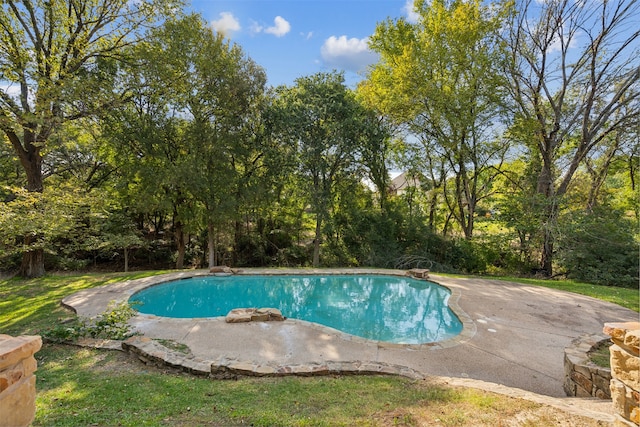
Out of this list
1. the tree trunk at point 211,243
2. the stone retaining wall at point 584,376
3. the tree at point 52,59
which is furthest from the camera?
the tree trunk at point 211,243

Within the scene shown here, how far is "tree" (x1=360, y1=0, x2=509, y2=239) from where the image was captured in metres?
11.0

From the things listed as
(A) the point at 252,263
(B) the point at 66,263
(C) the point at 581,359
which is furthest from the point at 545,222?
(B) the point at 66,263

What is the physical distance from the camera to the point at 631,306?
679 centimetres

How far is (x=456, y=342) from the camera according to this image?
5.08 meters

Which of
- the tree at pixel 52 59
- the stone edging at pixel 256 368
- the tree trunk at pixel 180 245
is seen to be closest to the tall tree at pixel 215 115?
the tree trunk at pixel 180 245

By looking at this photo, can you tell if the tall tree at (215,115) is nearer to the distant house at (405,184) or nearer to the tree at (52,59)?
the tree at (52,59)

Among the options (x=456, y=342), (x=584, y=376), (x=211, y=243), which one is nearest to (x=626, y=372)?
(x=584, y=376)

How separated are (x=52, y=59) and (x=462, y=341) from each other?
11582 millimetres

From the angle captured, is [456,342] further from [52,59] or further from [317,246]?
[52,59]

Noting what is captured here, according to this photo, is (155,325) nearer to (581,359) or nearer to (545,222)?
(581,359)

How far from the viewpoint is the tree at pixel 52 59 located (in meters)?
7.56

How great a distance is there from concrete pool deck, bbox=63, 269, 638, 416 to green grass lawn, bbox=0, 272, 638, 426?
20.4 inches

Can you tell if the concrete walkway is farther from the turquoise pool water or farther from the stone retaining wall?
the turquoise pool water

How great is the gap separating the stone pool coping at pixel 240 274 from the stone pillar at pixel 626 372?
2.92 metres
